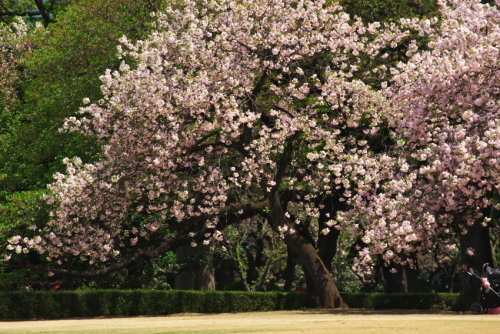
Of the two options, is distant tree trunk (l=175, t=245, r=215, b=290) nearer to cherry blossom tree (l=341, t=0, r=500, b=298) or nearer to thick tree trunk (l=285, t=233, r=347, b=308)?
thick tree trunk (l=285, t=233, r=347, b=308)

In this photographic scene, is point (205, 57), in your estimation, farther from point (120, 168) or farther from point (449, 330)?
point (449, 330)

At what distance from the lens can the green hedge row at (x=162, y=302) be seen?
26.7 metres

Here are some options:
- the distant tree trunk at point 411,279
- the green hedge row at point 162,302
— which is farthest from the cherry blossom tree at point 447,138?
the distant tree trunk at point 411,279

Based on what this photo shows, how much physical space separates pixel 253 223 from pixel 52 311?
1213 centimetres

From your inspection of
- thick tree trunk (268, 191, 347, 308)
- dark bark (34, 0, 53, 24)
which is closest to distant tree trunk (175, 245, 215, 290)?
thick tree trunk (268, 191, 347, 308)

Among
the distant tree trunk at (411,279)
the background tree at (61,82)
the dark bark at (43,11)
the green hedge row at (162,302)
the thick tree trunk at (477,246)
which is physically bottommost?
the green hedge row at (162,302)

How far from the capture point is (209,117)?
22.0m

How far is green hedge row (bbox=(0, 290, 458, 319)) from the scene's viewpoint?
26719 millimetres

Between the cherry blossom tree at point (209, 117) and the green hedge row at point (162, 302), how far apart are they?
3620 millimetres

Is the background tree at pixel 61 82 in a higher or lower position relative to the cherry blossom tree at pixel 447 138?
higher

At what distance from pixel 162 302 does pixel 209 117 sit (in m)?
9.83

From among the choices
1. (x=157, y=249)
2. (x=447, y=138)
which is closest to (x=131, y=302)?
(x=157, y=249)

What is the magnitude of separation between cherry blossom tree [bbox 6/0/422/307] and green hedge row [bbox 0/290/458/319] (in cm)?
362

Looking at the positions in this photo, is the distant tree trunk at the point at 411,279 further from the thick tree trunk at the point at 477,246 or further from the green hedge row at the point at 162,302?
the thick tree trunk at the point at 477,246
